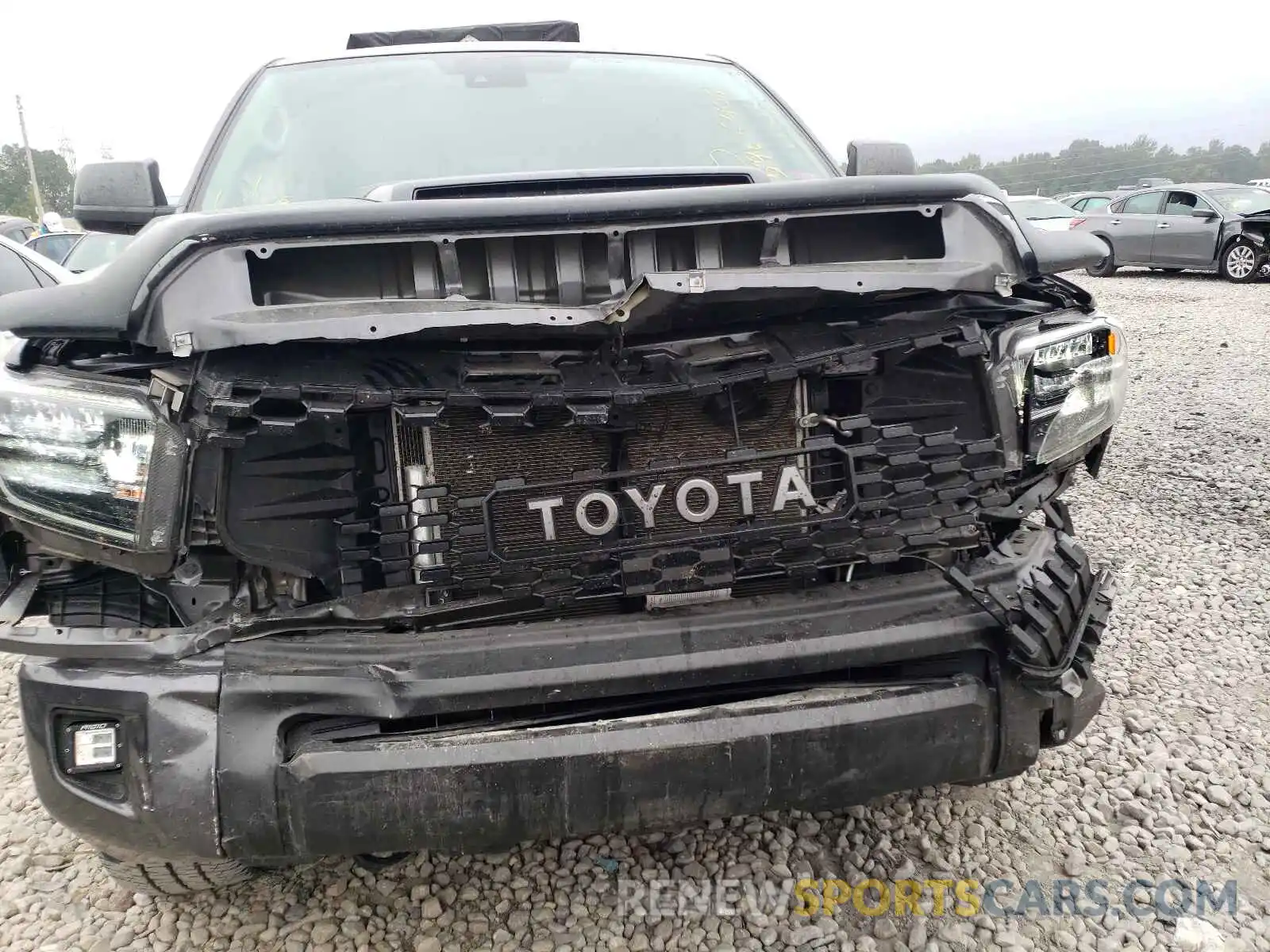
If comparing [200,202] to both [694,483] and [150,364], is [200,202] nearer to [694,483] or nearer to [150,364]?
[150,364]

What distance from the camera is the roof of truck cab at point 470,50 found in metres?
3.20

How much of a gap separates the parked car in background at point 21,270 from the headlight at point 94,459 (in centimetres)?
407

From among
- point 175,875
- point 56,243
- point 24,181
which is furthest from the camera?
point 24,181

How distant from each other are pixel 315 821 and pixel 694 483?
95cm

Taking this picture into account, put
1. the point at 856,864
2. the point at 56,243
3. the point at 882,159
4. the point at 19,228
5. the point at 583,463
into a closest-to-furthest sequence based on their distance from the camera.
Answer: the point at 583,463, the point at 856,864, the point at 882,159, the point at 56,243, the point at 19,228

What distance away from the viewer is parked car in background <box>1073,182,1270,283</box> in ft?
45.3

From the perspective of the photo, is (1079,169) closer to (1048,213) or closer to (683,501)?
(1048,213)

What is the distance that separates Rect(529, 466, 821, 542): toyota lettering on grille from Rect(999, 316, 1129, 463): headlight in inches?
21.1

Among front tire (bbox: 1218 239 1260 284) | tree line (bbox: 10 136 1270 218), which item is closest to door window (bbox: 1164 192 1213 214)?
front tire (bbox: 1218 239 1260 284)

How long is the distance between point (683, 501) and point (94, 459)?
1102 millimetres

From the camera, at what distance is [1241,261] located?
550 inches

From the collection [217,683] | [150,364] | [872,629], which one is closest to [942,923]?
[872,629]

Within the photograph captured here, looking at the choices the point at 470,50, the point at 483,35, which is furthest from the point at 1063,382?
the point at 483,35

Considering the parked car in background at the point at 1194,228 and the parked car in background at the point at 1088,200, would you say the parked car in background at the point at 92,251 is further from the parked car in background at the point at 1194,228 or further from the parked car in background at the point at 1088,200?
the parked car in background at the point at 1088,200
